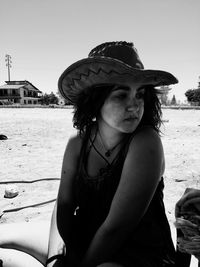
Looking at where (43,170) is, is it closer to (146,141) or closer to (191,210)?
(146,141)

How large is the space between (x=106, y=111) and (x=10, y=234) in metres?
1.25

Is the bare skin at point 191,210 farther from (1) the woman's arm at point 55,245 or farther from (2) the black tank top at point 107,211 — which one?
(1) the woman's arm at point 55,245

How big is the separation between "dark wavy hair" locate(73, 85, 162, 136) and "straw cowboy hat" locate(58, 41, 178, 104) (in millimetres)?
61

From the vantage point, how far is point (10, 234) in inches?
80.8

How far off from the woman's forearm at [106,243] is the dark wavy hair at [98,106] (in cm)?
68

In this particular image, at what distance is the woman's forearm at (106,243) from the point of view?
4.64ft

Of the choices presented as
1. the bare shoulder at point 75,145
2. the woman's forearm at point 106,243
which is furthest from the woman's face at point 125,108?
the woman's forearm at point 106,243

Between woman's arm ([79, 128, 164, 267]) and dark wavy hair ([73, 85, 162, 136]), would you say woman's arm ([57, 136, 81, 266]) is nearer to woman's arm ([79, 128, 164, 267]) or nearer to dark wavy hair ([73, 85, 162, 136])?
dark wavy hair ([73, 85, 162, 136])

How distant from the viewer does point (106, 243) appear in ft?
4.66

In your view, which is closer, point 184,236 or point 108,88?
point 184,236

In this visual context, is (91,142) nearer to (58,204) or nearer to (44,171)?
(58,204)

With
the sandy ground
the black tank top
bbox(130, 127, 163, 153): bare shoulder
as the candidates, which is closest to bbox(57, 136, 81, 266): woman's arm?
the black tank top

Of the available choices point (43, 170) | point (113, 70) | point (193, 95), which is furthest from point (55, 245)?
point (193, 95)

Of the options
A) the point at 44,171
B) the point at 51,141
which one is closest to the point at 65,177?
the point at 44,171
